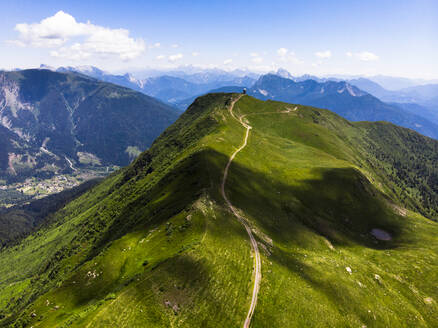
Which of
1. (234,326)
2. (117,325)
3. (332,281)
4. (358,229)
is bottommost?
(358,229)

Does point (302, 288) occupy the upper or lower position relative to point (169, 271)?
lower

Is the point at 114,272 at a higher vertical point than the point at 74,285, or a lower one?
higher

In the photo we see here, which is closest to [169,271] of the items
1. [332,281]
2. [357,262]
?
[332,281]

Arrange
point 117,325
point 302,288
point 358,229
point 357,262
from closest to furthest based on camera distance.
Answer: point 117,325 → point 302,288 → point 357,262 → point 358,229

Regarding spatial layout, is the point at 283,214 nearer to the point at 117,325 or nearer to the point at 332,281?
the point at 332,281

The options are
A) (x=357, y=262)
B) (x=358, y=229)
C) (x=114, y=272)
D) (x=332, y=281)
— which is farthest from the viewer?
(x=358, y=229)

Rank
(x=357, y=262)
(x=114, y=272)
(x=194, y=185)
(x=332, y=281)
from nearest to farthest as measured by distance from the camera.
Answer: (x=332, y=281)
(x=114, y=272)
(x=357, y=262)
(x=194, y=185)

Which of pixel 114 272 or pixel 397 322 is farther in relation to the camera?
pixel 114 272

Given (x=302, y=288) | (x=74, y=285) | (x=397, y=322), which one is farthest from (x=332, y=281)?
(x=74, y=285)

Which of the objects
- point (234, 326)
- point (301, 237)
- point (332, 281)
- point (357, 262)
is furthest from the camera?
point (301, 237)
